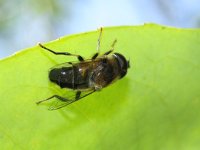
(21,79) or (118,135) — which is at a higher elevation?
(21,79)

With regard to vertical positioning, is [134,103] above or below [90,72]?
above

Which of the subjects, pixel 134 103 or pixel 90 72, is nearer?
pixel 134 103

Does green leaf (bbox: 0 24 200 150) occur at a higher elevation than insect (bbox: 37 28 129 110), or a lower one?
higher

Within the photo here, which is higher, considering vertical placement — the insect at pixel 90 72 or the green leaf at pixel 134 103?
the green leaf at pixel 134 103

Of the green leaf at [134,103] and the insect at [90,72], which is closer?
the green leaf at [134,103]

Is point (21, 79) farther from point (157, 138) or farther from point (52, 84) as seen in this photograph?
point (157, 138)

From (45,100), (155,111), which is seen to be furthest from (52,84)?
(155,111)

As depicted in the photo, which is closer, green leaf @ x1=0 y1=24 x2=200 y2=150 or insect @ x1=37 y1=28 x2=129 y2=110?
green leaf @ x1=0 y1=24 x2=200 y2=150

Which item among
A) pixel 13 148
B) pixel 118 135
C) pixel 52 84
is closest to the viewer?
pixel 13 148
